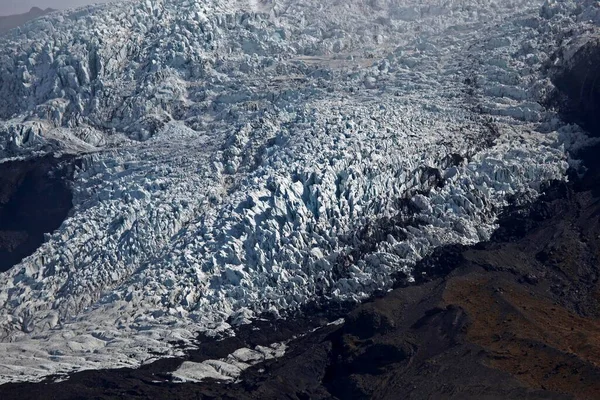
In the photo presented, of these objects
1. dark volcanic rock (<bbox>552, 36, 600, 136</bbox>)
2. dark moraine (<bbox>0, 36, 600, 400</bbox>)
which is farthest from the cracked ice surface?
dark moraine (<bbox>0, 36, 600, 400</bbox>)

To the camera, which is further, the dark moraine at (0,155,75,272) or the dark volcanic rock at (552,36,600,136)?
the dark volcanic rock at (552,36,600,136)

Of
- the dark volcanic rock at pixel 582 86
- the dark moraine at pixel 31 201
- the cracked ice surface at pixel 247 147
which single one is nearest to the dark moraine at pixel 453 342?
the cracked ice surface at pixel 247 147

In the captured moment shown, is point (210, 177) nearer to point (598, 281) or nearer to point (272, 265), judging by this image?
point (272, 265)

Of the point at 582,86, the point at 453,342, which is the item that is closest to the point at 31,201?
the point at 453,342

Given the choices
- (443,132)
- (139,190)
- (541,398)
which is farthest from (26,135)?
(541,398)

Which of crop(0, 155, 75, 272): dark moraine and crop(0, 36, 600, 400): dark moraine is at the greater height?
crop(0, 155, 75, 272): dark moraine

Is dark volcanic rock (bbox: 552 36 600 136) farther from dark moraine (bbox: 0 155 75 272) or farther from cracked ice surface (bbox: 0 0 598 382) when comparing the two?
dark moraine (bbox: 0 155 75 272)

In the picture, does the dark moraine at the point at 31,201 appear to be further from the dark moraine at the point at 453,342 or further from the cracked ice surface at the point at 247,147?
the dark moraine at the point at 453,342
